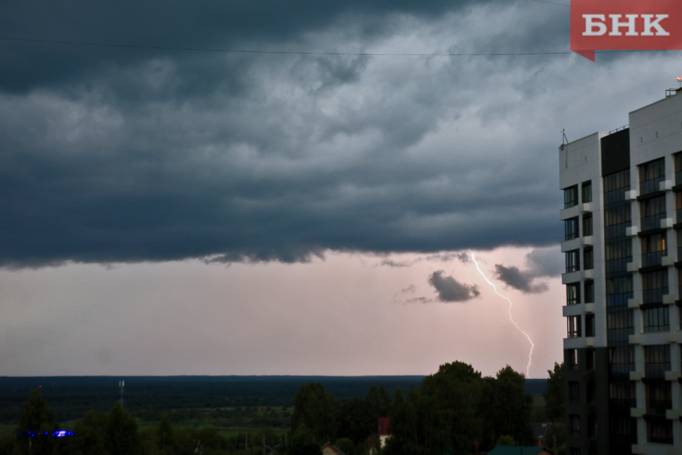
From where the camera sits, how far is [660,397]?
277 ft

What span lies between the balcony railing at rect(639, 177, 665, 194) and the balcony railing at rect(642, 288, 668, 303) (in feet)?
30.5

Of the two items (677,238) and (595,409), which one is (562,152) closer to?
(677,238)

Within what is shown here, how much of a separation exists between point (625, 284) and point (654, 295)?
200 inches

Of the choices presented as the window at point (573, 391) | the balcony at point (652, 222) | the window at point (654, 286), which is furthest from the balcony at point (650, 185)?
the window at point (573, 391)

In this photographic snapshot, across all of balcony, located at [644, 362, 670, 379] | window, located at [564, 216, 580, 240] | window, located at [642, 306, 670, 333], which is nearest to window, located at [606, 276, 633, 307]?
window, located at [642, 306, 670, 333]

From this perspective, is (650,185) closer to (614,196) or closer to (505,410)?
(614,196)

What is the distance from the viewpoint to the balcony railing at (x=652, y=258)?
86.0 m

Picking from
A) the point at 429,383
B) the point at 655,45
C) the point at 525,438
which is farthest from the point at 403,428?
the point at 655,45

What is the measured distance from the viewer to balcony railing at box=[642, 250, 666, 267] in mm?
86000

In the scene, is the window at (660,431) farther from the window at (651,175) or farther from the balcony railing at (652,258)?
the window at (651,175)

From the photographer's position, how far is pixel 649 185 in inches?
3462

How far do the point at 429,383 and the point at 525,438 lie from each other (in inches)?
881

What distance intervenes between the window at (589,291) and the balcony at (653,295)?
8486mm

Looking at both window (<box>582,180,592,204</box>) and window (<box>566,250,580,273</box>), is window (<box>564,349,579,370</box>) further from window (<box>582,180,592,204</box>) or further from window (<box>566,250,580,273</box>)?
window (<box>582,180,592,204</box>)
